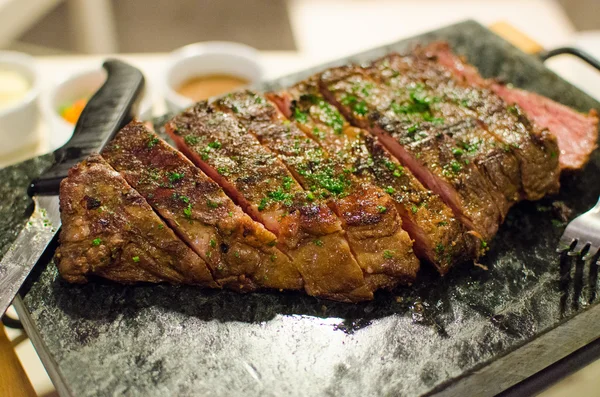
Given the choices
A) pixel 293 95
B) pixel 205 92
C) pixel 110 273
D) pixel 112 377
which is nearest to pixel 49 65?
pixel 205 92

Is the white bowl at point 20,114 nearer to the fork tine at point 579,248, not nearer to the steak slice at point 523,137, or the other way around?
the steak slice at point 523,137

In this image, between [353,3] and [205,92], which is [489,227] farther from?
[353,3]

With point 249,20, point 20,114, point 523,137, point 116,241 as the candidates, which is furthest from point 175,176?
point 249,20

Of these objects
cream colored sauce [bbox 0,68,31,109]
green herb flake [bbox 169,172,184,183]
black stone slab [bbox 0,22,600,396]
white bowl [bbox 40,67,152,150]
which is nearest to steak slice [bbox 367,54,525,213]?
black stone slab [bbox 0,22,600,396]

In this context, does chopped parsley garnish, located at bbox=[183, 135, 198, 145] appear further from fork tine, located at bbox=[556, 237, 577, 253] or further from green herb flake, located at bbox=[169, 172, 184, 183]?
fork tine, located at bbox=[556, 237, 577, 253]

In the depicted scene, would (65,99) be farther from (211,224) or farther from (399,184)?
(399,184)

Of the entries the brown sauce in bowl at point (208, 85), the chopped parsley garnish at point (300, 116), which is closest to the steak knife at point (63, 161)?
the chopped parsley garnish at point (300, 116)
